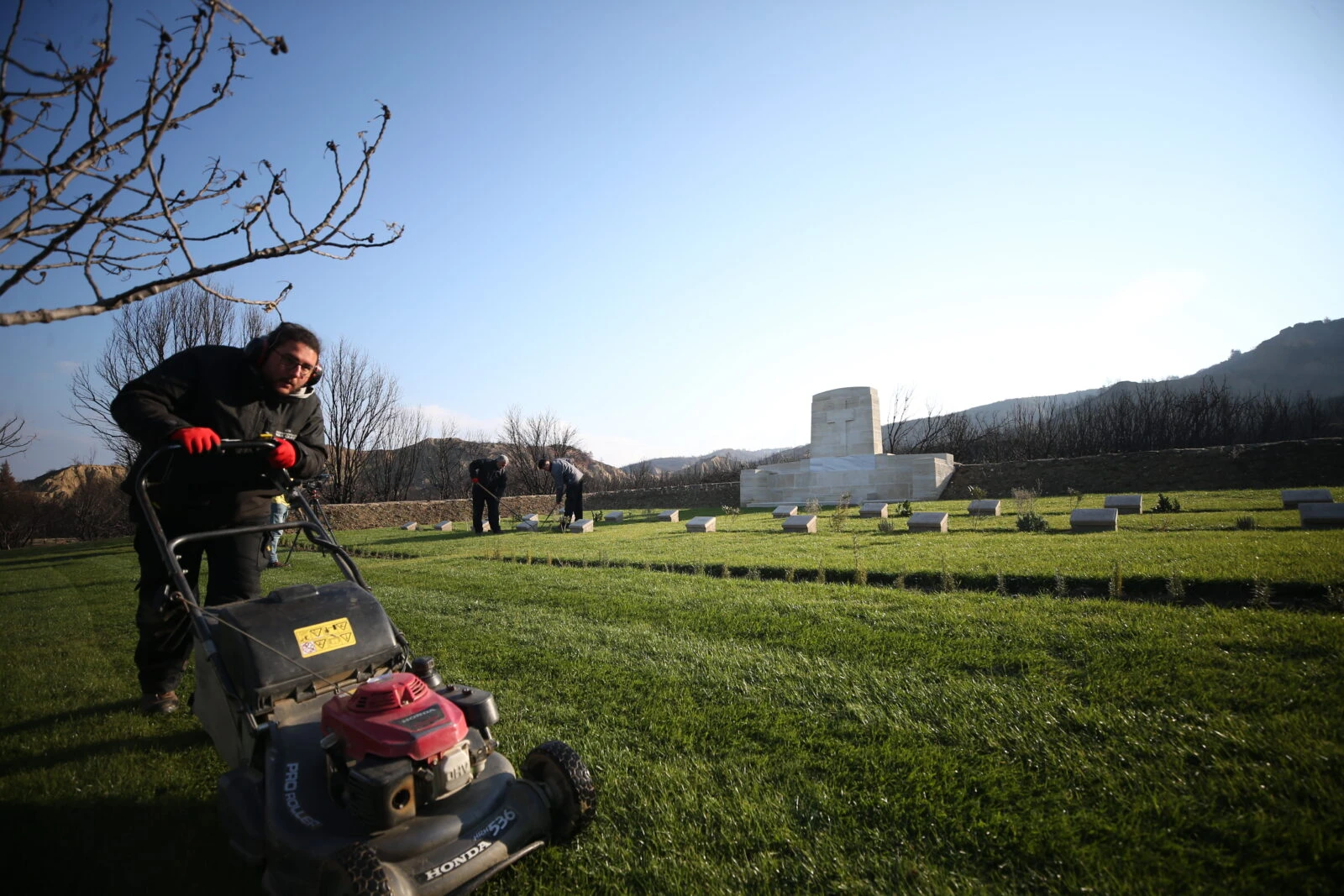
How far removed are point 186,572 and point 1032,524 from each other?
31.7 ft

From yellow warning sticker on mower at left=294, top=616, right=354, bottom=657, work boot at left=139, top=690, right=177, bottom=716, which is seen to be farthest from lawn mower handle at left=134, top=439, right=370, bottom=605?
work boot at left=139, top=690, right=177, bottom=716

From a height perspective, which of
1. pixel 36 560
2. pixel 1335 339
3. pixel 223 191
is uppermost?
pixel 1335 339

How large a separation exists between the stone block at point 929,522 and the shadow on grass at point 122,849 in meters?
9.29

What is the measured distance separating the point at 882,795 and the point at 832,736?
0.47 meters

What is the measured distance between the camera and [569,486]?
15.4 metres

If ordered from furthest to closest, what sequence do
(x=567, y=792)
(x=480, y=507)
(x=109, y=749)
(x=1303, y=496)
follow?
(x=480, y=507)
(x=1303, y=496)
(x=109, y=749)
(x=567, y=792)

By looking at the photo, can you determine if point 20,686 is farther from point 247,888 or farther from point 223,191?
point 223,191

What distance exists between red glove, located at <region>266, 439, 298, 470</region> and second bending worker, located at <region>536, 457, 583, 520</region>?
11.9 m

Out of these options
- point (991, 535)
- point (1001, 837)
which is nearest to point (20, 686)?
point (1001, 837)

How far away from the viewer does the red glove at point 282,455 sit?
2969mm

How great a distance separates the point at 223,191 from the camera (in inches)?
92.6

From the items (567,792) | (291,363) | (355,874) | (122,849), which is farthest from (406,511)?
(355,874)

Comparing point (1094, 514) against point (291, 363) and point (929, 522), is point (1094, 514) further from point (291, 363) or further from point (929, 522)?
point (291, 363)

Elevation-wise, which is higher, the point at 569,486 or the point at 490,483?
the point at 490,483
